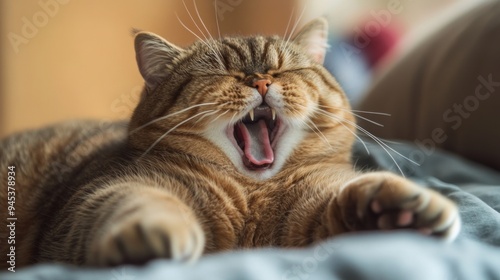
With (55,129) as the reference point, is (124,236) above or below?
above

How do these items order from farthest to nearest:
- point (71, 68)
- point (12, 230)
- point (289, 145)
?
point (71, 68), point (12, 230), point (289, 145)

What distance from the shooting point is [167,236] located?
655 millimetres

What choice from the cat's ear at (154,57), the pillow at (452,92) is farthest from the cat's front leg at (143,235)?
the pillow at (452,92)

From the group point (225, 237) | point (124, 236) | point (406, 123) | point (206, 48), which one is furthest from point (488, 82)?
point (124, 236)

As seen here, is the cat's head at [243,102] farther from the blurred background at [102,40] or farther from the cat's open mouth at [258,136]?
the blurred background at [102,40]

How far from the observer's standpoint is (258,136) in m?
1.12

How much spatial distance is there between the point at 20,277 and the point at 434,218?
1.89ft

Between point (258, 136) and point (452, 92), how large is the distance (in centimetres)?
75

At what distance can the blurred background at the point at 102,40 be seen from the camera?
2.17 metres

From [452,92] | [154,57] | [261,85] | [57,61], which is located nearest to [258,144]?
[261,85]

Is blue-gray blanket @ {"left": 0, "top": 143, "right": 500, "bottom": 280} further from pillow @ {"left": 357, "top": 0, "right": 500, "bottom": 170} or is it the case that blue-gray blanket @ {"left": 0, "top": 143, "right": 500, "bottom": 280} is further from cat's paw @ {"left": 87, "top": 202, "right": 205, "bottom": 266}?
pillow @ {"left": 357, "top": 0, "right": 500, "bottom": 170}

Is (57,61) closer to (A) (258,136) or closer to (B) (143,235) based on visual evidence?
(A) (258,136)

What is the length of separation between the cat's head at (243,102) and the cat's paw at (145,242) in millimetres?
362

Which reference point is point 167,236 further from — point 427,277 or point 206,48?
point 206,48
